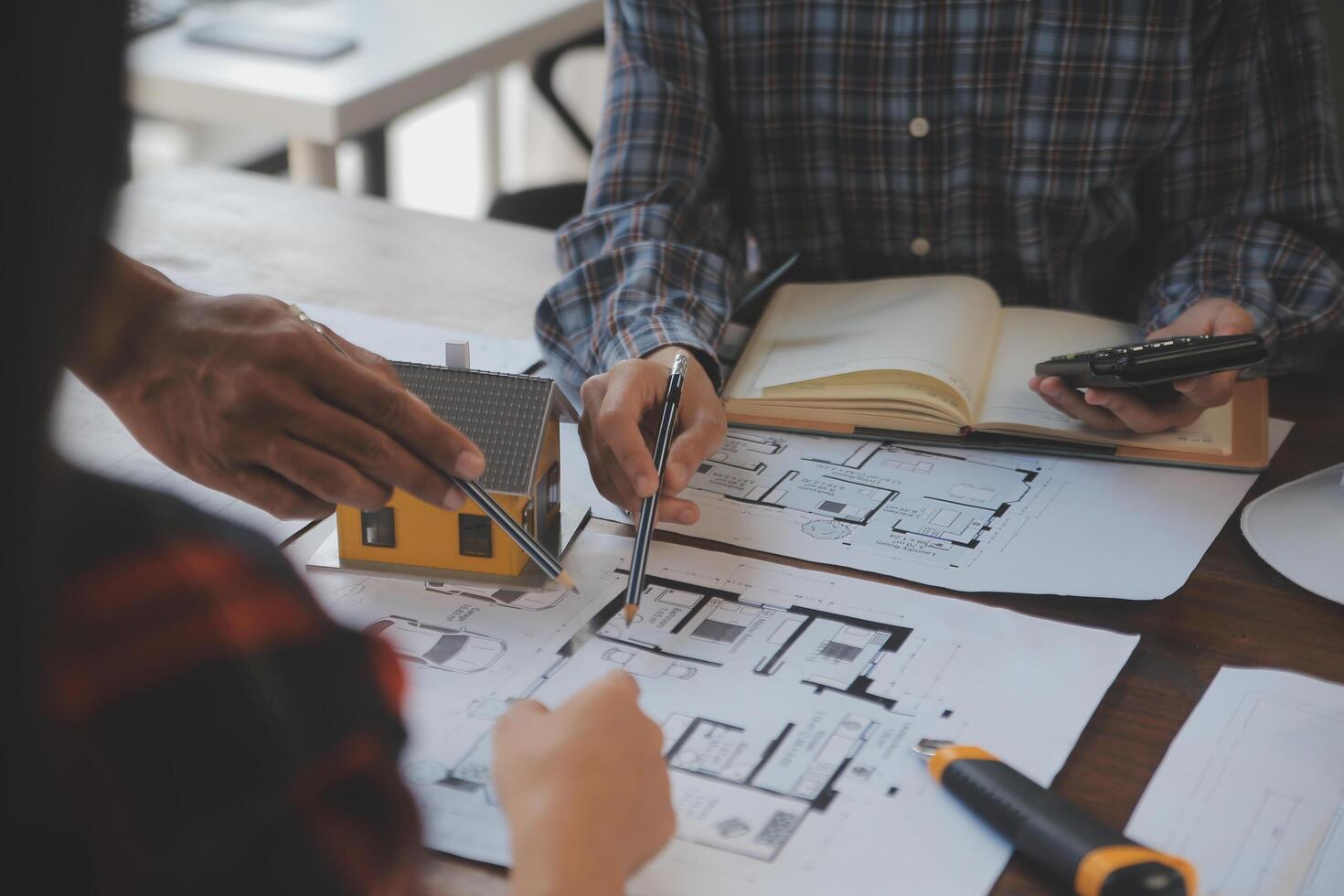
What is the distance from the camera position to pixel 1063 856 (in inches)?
22.5

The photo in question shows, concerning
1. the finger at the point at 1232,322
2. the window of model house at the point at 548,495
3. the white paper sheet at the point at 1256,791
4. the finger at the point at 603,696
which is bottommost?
the white paper sheet at the point at 1256,791

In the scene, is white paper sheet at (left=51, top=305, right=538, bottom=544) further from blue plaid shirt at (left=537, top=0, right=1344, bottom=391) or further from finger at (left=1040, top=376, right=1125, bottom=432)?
finger at (left=1040, top=376, right=1125, bottom=432)

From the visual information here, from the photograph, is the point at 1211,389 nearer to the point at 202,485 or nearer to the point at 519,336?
the point at 519,336

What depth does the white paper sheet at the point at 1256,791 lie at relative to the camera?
587 mm

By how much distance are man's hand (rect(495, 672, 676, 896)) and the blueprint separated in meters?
0.03

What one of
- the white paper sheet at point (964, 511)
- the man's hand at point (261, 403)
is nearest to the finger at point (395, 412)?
the man's hand at point (261, 403)

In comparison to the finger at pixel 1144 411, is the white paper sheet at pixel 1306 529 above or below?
below

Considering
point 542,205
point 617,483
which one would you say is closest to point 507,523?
point 617,483

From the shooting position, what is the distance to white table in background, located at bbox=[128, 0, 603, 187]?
73.5 inches

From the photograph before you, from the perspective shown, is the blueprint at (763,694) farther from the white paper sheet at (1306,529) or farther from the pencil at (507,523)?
the white paper sheet at (1306,529)

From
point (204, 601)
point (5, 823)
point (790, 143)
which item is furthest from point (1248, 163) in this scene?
point (5, 823)

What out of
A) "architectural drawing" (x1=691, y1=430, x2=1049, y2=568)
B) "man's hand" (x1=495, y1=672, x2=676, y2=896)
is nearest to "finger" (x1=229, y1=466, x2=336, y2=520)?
"man's hand" (x1=495, y1=672, x2=676, y2=896)

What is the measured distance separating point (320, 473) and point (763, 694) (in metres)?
0.28

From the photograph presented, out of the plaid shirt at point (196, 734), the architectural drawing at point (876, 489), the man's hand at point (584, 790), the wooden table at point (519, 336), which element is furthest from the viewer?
the architectural drawing at point (876, 489)
